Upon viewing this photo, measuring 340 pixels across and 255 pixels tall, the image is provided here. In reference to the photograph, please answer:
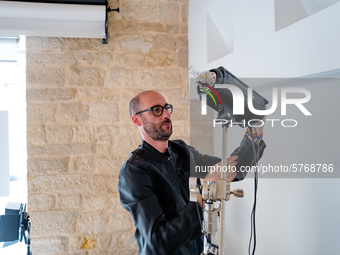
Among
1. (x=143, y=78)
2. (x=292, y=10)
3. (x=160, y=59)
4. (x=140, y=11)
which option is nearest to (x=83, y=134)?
(x=143, y=78)

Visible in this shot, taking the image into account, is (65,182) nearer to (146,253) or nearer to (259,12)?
(146,253)

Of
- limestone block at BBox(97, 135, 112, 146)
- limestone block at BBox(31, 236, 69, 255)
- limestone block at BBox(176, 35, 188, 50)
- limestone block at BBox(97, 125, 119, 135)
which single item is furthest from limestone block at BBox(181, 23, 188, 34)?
limestone block at BBox(31, 236, 69, 255)

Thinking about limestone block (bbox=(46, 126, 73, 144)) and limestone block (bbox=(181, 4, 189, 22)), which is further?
limestone block (bbox=(181, 4, 189, 22))

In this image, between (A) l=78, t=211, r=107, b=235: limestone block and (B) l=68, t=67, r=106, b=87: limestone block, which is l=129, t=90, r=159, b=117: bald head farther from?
(A) l=78, t=211, r=107, b=235: limestone block

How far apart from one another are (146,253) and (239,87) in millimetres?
811

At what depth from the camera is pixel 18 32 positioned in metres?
2.20

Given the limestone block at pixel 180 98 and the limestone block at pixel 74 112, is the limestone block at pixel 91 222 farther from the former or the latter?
the limestone block at pixel 180 98

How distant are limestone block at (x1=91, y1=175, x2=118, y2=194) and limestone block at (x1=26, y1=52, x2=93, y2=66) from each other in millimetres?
944

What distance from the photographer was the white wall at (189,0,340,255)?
1.11 metres

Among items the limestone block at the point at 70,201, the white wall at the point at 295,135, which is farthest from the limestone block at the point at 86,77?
the white wall at the point at 295,135

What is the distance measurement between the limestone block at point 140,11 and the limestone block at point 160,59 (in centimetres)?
31

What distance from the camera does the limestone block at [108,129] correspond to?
94.9 inches

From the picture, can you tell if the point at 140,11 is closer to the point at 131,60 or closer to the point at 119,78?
the point at 131,60

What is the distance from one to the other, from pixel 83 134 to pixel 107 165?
1.03 ft
